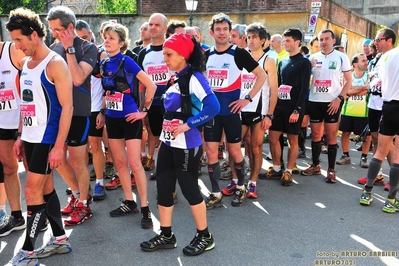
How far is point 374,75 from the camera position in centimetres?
553

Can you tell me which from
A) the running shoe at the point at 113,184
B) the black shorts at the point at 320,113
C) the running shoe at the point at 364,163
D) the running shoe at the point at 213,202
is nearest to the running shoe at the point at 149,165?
the running shoe at the point at 113,184

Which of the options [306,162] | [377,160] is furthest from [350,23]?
[377,160]

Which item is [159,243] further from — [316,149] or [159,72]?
[316,149]

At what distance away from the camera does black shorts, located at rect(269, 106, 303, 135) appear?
17.6ft

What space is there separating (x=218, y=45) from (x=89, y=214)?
99.3 inches

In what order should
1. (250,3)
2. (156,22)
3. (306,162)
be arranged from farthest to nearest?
(250,3) < (306,162) < (156,22)

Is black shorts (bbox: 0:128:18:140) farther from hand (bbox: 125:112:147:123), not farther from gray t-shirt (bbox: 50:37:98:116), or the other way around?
hand (bbox: 125:112:147:123)

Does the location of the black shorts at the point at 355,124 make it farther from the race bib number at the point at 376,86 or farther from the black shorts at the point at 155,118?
the black shorts at the point at 155,118

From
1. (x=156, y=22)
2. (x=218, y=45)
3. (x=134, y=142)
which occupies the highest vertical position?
(x=156, y=22)

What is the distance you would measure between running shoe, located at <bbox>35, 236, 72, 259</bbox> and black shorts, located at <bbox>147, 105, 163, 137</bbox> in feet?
7.78

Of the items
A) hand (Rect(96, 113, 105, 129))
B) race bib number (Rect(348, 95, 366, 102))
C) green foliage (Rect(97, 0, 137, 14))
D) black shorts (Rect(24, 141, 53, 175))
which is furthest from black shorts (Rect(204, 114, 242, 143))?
green foliage (Rect(97, 0, 137, 14))

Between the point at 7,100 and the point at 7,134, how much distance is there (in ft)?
1.15

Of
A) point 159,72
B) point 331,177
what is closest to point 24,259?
point 159,72

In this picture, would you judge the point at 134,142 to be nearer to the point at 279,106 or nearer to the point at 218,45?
the point at 218,45
